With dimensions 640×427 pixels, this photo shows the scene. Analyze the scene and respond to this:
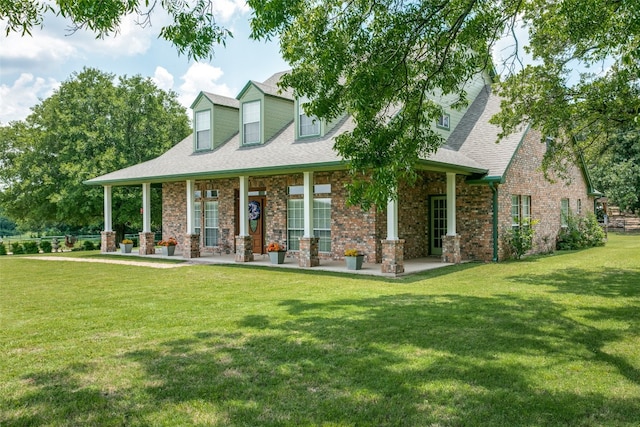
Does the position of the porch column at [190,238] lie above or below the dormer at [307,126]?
below

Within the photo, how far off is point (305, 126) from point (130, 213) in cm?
1490

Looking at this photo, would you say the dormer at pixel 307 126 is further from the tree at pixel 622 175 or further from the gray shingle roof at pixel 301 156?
the tree at pixel 622 175

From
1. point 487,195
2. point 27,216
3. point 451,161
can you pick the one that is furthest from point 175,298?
point 27,216

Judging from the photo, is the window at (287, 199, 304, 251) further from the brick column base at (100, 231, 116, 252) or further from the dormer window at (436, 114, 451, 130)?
the brick column base at (100, 231, 116, 252)

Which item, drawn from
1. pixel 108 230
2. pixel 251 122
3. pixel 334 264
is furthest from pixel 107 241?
pixel 334 264

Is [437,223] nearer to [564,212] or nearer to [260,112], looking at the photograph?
[260,112]

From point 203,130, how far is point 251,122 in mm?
2987

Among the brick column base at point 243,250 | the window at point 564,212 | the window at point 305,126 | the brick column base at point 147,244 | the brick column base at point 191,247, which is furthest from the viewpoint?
the window at point 564,212

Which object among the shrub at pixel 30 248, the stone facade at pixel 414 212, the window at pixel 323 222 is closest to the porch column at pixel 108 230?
the stone facade at pixel 414 212

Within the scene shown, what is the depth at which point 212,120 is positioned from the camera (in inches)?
792

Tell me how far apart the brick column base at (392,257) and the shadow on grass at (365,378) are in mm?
5158

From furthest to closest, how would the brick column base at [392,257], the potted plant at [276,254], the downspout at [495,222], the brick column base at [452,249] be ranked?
1. the downspout at [495,222]
2. the potted plant at [276,254]
3. the brick column base at [452,249]
4. the brick column base at [392,257]

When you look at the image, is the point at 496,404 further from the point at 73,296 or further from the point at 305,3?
the point at 73,296

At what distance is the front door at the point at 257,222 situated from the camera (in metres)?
18.3
